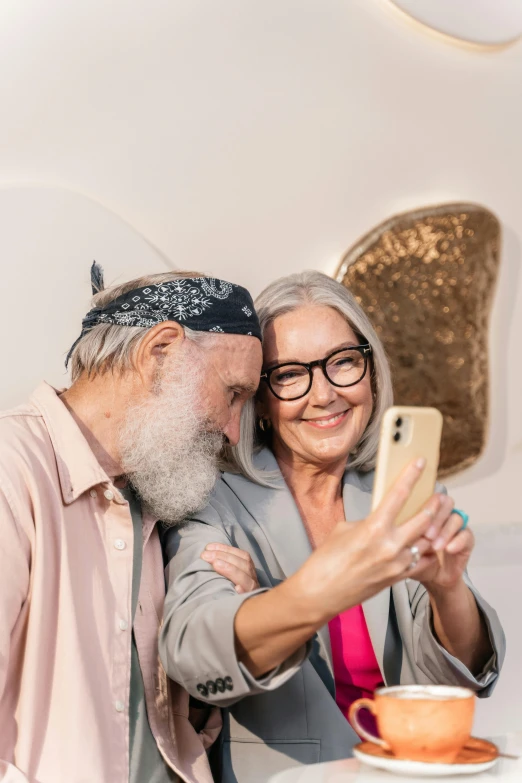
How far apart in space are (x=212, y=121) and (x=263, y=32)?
282 mm

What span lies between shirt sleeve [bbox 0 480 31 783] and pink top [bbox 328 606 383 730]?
62cm

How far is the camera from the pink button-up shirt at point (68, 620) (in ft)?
4.40

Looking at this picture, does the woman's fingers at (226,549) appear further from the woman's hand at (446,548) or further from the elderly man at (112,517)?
the woman's hand at (446,548)

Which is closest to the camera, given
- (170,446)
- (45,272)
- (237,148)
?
(170,446)

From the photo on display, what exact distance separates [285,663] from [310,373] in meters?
0.69

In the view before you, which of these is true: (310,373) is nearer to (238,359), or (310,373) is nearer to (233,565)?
(238,359)

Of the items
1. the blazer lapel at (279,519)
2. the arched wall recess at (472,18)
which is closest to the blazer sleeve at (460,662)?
the blazer lapel at (279,519)

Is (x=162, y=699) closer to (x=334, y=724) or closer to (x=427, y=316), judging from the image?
(x=334, y=724)

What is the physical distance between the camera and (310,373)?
5.88 feet

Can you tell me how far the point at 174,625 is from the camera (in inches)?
53.3

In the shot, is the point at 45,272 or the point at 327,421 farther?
the point at 45,272

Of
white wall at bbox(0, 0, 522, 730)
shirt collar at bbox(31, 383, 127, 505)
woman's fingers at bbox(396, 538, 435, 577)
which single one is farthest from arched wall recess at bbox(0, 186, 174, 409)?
woman's fingers at bbox(396, 538, 435, 577)

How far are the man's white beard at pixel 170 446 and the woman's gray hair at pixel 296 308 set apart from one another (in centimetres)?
22

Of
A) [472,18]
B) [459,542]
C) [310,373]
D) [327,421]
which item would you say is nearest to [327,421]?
[327,421]
